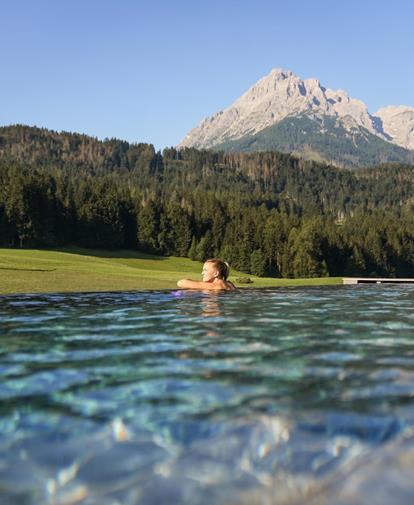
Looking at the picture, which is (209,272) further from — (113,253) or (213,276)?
(113,253)

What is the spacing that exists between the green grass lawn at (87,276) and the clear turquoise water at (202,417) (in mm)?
19843

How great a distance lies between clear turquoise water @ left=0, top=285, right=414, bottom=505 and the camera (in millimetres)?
4410

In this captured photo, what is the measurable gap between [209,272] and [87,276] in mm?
20794

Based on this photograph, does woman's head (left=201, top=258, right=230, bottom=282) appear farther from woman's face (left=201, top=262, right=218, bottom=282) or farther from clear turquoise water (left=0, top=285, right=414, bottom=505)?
clear turquoise water (left=0, top=285, right=414, bottom=505)

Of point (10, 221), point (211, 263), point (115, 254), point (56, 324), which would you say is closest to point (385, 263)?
point (115, 254)

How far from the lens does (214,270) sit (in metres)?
25.9

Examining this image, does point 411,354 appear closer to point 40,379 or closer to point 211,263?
point 40,379

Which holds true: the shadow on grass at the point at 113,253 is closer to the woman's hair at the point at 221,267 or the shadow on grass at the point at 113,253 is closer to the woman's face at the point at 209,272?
the woman's face at the point at 209,272

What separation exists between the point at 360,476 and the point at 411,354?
19.6 feet

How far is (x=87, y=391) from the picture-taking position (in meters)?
7.14

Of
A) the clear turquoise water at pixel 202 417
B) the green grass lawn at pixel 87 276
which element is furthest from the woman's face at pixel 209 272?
the clear turquoise water at pixel 202 417

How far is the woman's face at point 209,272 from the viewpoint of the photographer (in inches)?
1020

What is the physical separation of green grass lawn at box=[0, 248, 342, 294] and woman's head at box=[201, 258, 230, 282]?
8794mm

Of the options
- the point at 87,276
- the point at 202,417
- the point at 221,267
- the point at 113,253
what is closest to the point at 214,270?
the point at 221,267
